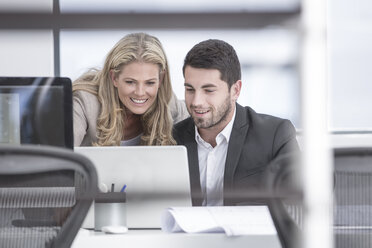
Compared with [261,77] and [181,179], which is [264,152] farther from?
[261,77]

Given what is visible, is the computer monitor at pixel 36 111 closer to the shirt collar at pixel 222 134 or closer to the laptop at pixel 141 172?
the laptop at pixel 141 172

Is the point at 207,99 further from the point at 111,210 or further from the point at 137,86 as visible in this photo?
the point at 111,210

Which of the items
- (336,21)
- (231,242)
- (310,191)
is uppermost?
(336,21)

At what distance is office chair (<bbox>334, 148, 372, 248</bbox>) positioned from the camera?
1237 millimetres

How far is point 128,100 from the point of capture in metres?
2.79

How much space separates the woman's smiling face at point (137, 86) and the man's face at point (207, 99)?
0.55 feet

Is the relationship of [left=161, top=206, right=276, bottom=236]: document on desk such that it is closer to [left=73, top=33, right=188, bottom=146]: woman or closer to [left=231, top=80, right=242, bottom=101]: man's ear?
[left=73, top=33, right=188, bottom=146]: woman

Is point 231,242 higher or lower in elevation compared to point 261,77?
lower

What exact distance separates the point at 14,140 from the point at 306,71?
106 centimetres

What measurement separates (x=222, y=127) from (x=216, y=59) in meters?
0.33

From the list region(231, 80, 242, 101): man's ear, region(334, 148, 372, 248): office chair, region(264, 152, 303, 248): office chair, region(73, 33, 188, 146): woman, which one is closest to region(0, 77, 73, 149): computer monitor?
region(264, 152, 303, 248): office chair

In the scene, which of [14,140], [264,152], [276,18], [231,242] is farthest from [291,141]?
[276,18]

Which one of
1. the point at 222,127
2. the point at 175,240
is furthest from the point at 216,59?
the point at 175,240

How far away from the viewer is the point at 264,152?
8.66 feet
